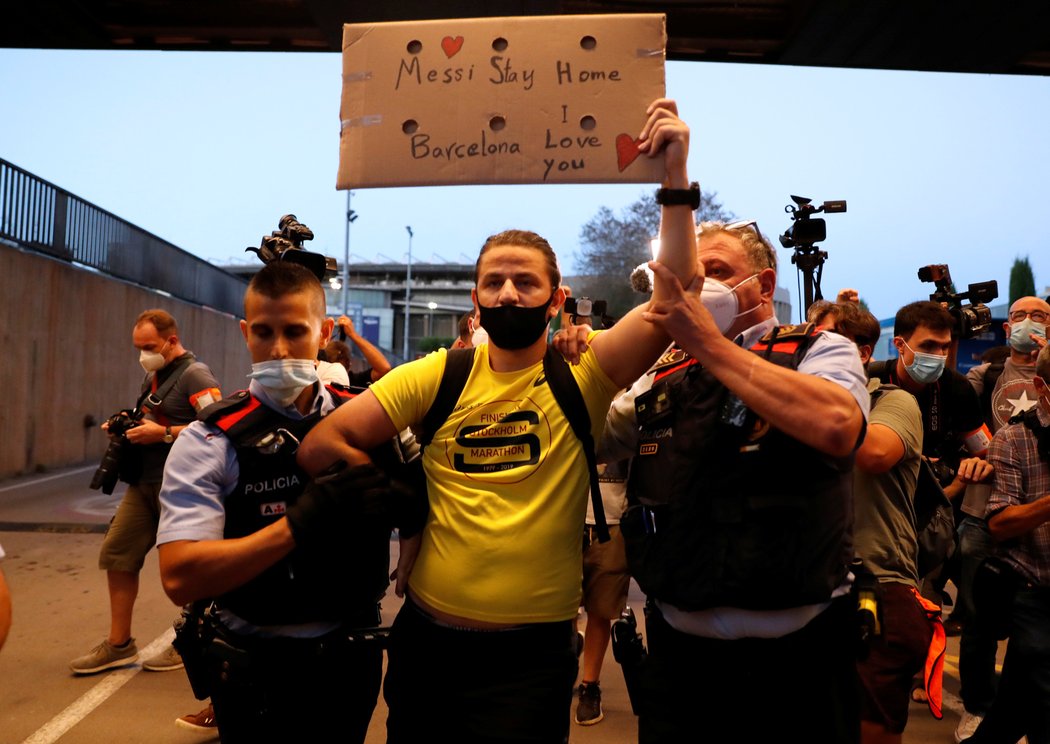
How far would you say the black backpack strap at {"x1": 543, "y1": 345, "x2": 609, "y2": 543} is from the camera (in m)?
2.46

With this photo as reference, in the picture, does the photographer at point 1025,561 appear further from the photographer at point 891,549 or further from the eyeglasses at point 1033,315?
the eyeglasses at point 1033,315

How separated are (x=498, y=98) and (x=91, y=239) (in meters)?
A: 17.2

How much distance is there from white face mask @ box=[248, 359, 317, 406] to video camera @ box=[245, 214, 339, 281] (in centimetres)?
76

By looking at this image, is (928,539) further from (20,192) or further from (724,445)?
(20,192)

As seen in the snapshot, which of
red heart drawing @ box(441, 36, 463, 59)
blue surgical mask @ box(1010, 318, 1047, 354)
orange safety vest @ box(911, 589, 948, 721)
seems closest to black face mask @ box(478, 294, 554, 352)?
red heart drawing @ box(441, 36, 463, 59)

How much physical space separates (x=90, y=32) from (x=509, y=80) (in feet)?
30.9

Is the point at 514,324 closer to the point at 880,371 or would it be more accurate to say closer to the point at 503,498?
the point at 503,498

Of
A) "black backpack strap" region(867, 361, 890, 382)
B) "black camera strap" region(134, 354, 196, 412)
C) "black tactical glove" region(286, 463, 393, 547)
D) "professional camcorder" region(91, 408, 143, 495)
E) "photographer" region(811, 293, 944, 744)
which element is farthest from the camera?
"black camera strap" region(134, 354, 196, 412)

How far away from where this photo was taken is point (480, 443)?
2.43 metres

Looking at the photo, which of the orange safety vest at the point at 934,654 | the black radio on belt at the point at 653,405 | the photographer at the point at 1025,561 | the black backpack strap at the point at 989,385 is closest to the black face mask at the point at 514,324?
the black radio on belt at the point at 653,405

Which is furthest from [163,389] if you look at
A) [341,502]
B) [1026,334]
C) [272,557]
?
[1026,334]

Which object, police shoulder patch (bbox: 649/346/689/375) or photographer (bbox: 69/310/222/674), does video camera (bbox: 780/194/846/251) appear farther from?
photographer (bbox: 69/310/222/674)

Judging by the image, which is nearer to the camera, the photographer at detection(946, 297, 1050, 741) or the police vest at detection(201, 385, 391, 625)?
the police vest at detection(201, 385, 391, 625)

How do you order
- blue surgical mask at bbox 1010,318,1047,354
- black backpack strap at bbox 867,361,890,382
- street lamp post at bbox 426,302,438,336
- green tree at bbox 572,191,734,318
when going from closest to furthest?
black backpack strap at bbox 867,361,890,382 → blue surgical mask at bbox 1010,318,1047,354 → green tree at bbox 572,191,734,318 → street lamp post at bbox 426,302,438,336
